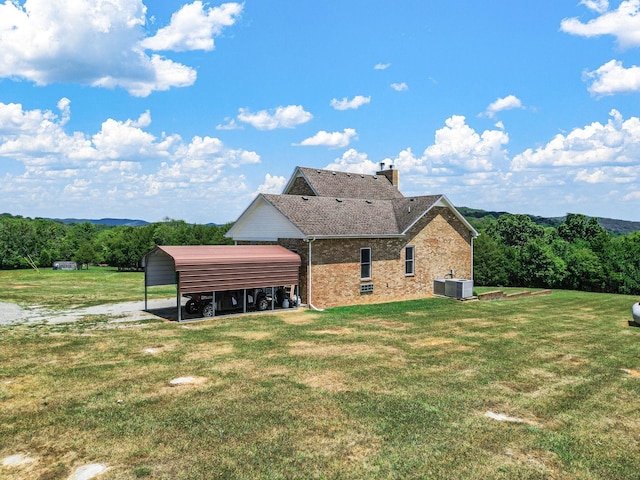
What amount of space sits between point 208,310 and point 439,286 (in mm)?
14407

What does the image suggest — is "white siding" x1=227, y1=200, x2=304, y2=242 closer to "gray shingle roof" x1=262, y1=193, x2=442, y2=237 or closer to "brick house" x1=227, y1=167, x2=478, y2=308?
"brick house" x1=227, y1=167, x2=478, y2=308

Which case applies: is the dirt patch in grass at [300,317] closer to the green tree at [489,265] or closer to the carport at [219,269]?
the carport at [219,269]

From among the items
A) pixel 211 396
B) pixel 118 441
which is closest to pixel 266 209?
pixel 211 396

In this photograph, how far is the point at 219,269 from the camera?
19.4 metres

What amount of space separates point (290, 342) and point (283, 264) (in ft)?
22.9

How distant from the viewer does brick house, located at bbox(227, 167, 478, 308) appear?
75.4 feet

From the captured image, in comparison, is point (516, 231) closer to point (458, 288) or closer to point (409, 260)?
point (458, 288)

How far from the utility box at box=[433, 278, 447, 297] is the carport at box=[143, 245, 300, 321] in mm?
9681

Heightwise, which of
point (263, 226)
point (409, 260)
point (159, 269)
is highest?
point (263, 226)

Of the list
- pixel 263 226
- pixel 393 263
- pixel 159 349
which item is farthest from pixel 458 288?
pixel 159 349

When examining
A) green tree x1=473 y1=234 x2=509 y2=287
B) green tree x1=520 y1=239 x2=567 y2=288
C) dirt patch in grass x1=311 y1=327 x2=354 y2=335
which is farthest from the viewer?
green tree x1=473 y1=234 x2=509 y2=287

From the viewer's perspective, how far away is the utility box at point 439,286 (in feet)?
90.9

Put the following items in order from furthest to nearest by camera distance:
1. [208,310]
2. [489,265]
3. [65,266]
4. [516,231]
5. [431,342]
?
1. [516,231]
2. [65,266]
3. [489,265]
4. [208,310]
5. [431,342]

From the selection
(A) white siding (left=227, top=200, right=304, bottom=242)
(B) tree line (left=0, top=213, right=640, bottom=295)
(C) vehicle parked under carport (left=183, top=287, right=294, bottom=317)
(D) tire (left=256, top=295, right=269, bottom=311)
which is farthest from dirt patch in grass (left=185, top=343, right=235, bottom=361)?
(B) tree line (left=0, top=213, right=640, bottom=295)
